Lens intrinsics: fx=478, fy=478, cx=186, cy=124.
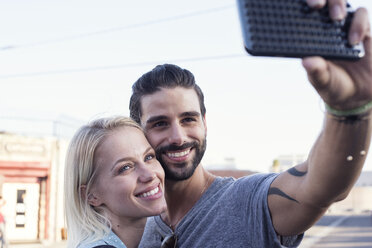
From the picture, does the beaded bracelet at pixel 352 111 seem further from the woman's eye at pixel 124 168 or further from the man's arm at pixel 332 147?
the woman's eye at pixel 124 168

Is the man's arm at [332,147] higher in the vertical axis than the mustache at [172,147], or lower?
higher

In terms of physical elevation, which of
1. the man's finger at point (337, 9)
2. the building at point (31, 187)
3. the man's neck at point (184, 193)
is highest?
the man's finger at point (337, 9)

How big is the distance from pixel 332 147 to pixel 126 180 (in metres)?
1.20

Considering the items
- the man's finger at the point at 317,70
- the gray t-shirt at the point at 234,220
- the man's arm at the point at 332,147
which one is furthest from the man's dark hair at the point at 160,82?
the man's finger at the point at 317,70

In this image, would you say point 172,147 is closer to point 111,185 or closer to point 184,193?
point 184,193

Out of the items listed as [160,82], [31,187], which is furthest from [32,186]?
[160,82]

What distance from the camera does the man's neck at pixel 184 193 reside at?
2.75m

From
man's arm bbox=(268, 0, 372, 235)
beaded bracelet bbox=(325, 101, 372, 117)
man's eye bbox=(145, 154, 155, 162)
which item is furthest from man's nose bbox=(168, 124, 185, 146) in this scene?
beaded bracelet bbox=(325, 101, 372, 117)

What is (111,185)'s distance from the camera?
2518 millimetres

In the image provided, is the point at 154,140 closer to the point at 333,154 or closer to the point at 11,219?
the point at 333,154

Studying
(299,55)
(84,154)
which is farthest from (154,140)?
(299,55)

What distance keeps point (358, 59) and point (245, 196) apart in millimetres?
939

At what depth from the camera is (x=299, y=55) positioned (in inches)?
52.9

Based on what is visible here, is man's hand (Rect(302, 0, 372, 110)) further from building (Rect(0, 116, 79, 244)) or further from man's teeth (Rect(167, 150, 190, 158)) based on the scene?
building (Rect(0, 116, 79, 244))
